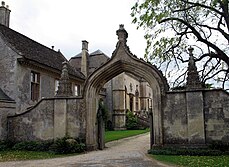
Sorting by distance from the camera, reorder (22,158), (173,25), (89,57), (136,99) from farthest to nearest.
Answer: (136,99), (89,57), (173,25), (22,158)

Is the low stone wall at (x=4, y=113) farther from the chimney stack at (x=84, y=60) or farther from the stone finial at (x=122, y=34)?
the chimney stack at (x=84, y=60)

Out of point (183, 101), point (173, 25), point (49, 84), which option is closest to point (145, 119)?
point (49, 84)

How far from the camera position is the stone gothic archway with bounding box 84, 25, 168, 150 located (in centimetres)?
1510

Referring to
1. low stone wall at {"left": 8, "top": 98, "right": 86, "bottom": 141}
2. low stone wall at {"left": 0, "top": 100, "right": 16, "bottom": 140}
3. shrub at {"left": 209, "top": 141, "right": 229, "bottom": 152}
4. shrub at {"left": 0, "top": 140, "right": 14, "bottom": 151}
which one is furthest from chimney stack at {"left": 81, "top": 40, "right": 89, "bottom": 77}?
shrub at {"left": 209, "top": 141, "right": 229, "bottom": 152}

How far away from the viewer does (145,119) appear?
42.3 meters

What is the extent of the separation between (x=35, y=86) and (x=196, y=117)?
13.5 meters

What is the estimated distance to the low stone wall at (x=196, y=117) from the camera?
13.9m

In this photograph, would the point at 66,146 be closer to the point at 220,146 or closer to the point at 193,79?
the point at 193,79

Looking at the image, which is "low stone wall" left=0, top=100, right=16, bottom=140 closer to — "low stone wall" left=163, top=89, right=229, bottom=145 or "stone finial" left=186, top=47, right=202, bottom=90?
"low stone wall" left=163, top=89, right=229, bottom=145

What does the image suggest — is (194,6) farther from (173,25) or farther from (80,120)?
(80,120)

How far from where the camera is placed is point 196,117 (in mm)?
14180

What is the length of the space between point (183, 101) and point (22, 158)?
892 cm

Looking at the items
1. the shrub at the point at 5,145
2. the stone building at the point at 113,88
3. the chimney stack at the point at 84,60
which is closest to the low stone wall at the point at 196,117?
the shrub at the point at 5,145

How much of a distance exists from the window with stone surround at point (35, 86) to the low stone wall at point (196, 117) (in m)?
11.7
